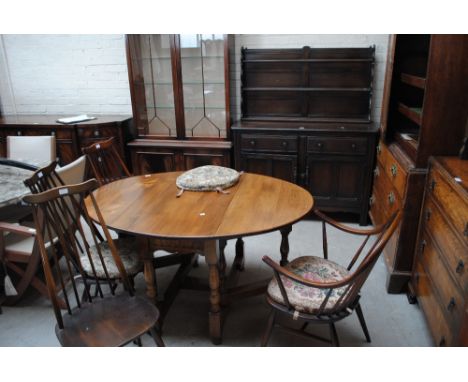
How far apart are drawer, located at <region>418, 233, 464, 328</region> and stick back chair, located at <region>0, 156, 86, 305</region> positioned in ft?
6.68

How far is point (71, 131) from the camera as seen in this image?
143 inches

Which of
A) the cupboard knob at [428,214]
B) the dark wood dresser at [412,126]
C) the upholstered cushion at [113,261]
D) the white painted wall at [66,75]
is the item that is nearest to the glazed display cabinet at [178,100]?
the white painted wall at [66,75]

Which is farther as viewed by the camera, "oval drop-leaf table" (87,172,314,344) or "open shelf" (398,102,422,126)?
"open shelf" (398,102,422,126)

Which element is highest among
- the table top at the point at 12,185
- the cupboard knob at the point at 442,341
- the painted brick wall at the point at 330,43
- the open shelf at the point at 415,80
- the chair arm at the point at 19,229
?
the painted brick wall at the point at 330,43

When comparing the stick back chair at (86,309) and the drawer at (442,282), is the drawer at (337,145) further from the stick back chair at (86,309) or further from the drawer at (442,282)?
the stick back chair at (86,309)

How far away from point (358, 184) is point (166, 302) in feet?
6.47

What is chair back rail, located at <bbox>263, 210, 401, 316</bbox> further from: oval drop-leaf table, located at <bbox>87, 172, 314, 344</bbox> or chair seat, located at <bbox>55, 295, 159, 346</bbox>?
chair seat, located at <bbox>55, 295, 159, 346</bbox>

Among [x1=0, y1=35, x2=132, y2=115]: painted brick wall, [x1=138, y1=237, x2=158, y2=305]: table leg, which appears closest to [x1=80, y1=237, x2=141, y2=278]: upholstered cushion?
[x1=138, y1=237, x2=158, y2=305]: table leg

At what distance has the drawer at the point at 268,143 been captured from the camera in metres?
3.26

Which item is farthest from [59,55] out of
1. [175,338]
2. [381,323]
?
[381,323]

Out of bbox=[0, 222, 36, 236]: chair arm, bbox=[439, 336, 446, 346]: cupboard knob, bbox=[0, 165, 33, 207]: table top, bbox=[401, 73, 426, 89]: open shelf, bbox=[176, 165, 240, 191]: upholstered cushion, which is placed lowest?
bbox=[439, 336, 446, 346]: cupboard knob

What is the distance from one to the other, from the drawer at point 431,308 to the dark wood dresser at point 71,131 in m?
2.85

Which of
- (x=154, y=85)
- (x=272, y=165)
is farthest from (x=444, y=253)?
(x=154, y=85)

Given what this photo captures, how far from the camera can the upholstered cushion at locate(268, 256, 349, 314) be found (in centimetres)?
162
